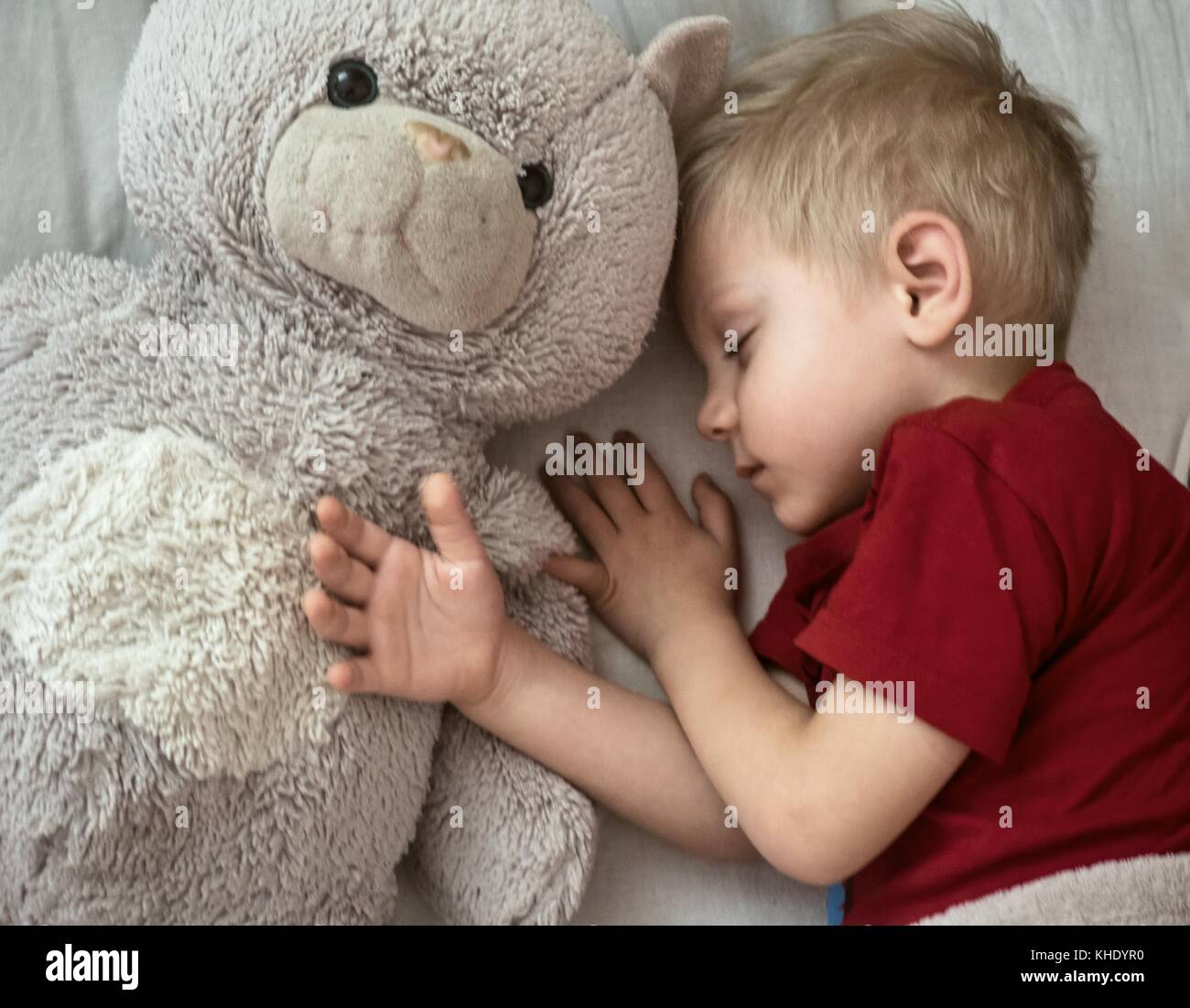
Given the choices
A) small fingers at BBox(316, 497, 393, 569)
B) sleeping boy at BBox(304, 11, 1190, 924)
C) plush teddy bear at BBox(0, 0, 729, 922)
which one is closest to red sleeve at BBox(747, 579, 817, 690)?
sleeping boy at BBox(304, 11, 1190, 924)

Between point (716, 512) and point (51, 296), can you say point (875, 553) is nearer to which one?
point (716, 512)

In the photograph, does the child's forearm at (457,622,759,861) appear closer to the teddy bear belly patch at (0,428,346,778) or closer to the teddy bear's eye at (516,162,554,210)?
the teddy bear belly patch at (0,428,346,778)

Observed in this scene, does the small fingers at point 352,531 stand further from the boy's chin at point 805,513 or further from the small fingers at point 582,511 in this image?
the boy's chin at point 805,513

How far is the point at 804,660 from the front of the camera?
2.95ft

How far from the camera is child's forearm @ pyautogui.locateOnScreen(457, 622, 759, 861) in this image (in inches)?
33.3

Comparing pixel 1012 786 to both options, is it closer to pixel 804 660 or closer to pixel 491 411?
pixel 804 660

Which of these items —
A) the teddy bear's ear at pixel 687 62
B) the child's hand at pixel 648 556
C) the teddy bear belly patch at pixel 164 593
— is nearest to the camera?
the teddy bear belly patch at pixel 164 593

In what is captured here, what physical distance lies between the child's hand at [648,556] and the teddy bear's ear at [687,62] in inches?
10.4

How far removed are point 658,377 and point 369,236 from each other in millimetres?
345

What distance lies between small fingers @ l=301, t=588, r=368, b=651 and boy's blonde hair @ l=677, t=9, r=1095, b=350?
1.29 ft

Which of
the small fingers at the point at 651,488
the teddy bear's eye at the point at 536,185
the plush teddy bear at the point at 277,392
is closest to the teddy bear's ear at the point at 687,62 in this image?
the plush teddy bear at the point at 277,392

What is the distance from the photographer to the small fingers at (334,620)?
719mm

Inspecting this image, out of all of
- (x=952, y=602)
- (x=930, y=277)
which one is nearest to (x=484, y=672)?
(x=952, y=602)

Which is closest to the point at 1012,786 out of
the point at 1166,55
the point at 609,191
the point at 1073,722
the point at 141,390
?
the point at 1073,722
